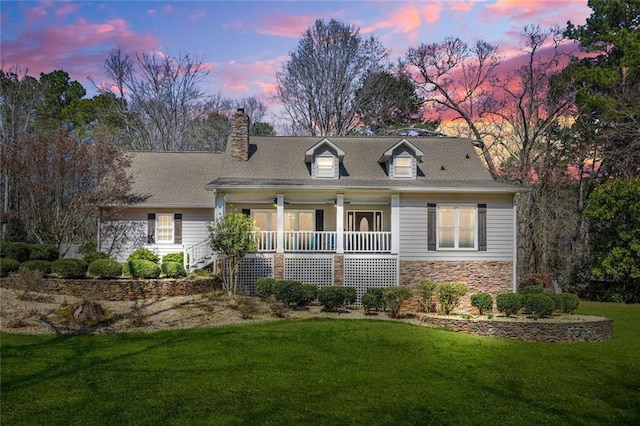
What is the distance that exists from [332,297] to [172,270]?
5.80 meters

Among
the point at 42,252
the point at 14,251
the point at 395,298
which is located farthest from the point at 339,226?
the point at 14,251

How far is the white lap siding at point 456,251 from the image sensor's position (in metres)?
20.1

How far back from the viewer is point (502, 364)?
11.1 metres

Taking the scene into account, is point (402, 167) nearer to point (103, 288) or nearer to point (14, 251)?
point (103, 288)

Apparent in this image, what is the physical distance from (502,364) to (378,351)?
2.56 m

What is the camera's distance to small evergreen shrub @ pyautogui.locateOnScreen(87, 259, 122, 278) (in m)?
17.3

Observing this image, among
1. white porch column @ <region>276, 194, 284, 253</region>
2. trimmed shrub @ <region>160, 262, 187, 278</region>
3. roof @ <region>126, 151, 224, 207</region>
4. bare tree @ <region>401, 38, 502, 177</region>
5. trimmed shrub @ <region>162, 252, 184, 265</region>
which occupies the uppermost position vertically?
bare tree @ <region>401, 38, 502, 177</region>

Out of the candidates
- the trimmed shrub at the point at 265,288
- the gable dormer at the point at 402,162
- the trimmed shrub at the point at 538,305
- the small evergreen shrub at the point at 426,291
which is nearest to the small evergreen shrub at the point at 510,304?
the trimmed shrub at the point at 538,305

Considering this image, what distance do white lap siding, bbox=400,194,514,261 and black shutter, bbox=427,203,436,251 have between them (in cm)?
12

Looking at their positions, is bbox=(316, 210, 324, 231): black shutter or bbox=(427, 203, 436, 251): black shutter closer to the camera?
bbox=(427, 203, 436, 251): black shutter

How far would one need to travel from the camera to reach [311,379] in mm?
9430

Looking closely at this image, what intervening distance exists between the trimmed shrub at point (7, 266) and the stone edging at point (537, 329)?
45.7 feet

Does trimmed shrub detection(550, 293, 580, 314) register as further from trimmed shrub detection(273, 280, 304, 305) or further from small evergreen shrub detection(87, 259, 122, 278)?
small evergreen shrub detection(87, 259, 122, 278)

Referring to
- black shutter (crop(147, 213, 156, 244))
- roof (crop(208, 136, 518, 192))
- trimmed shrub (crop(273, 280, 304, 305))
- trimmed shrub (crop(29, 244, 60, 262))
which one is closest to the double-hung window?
roof (crop(208, 136, 518, 192))
